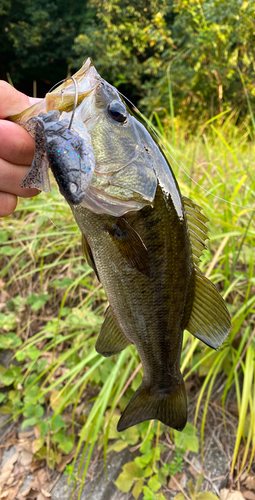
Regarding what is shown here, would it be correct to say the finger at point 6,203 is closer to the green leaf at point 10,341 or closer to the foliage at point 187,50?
the green leaf at point 10,341

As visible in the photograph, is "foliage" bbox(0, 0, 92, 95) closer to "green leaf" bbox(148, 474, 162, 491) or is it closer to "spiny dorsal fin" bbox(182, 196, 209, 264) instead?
"spiny dorsal fin" bbox(182, 196, 209, 264)

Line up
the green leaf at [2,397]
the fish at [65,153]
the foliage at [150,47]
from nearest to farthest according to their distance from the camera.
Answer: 1. the fish at [65,153]
2. the green leaf at [2,397]
3. the foliage at [150,47]

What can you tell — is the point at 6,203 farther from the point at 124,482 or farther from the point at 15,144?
the point at 124,482

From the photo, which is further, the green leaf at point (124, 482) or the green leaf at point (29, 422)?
the green leaf at point (29, 422)

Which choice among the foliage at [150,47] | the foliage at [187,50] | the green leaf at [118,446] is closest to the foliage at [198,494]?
the green leaf at [118,446]

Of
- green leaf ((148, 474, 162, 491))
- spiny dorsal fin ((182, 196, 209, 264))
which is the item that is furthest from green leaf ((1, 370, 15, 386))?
spiny dorsal fin ((182, 196, 209, 264))

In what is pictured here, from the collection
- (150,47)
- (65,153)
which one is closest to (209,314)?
(65,153)
